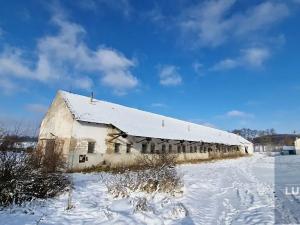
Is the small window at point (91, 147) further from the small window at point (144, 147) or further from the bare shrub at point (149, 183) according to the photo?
the bare shrub at point (149, 183)

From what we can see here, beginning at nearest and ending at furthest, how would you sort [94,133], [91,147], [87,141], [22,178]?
[22,178], [87,141], [91,147], [94,133]

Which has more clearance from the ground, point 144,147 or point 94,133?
point 94,133

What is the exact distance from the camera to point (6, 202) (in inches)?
323

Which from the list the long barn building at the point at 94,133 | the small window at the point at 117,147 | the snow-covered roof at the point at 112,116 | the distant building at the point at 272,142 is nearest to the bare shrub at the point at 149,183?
the long barn building at the point at 94,133

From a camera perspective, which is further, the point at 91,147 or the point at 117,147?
the point at 117,147

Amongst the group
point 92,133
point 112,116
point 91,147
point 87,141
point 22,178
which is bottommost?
point 22,178

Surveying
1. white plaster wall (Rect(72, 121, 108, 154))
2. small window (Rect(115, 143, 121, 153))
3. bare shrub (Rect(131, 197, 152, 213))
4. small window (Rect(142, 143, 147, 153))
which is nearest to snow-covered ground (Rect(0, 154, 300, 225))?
bare shrub (Rect(131, 197, 152, 213))

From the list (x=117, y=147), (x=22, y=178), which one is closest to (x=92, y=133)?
(x=117, y=147)

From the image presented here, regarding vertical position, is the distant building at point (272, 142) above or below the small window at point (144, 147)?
above

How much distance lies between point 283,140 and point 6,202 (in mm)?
150349

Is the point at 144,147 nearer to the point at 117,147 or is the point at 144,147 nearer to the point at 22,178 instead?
the point at 117,147

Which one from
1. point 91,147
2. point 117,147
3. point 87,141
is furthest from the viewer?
point 117,147

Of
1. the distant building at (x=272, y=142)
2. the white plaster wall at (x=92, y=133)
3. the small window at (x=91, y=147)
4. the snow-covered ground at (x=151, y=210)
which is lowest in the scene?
the snow-covered ground at (x=151, y=210)

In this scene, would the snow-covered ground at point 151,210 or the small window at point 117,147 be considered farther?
the small window at point 117,147
